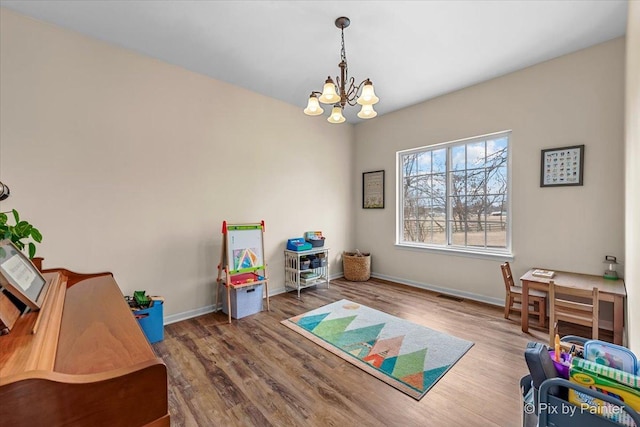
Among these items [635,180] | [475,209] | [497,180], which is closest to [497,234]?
[475,209]

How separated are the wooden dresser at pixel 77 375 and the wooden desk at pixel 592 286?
3.09m

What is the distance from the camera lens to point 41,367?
0.68 metres

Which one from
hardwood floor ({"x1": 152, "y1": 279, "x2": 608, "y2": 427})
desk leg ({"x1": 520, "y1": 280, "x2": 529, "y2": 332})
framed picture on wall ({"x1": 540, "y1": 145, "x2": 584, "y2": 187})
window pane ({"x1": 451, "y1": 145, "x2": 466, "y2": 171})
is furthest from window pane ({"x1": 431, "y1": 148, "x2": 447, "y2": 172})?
hardwood floor ({"x1": 152, "y1": 279, "x2": 608, "y2": 427})

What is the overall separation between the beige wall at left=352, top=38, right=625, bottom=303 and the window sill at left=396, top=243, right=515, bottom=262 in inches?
2.4

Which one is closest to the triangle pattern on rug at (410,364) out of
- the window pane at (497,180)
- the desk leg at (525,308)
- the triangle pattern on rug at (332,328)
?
the triangle pattern on rug at (332,328)

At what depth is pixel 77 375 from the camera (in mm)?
674

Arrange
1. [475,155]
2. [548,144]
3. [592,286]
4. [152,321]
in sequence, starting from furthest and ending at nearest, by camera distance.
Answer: [475,155], [548,144], [152,321], [592,286]

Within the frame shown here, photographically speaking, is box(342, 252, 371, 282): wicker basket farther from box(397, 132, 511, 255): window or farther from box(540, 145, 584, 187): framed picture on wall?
box(540, 145, 584, 187): framed picture on wall

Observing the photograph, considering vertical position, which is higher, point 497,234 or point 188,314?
point 497,234

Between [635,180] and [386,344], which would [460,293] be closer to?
[386,344]

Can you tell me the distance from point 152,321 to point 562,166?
4.43 m

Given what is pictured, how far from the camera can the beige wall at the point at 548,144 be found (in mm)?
2615

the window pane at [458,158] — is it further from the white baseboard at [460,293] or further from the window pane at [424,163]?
the white baseboard at [460,293]

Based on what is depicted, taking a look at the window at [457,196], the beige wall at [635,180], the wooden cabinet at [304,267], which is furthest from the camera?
the wooden cabinet at [304,267]
